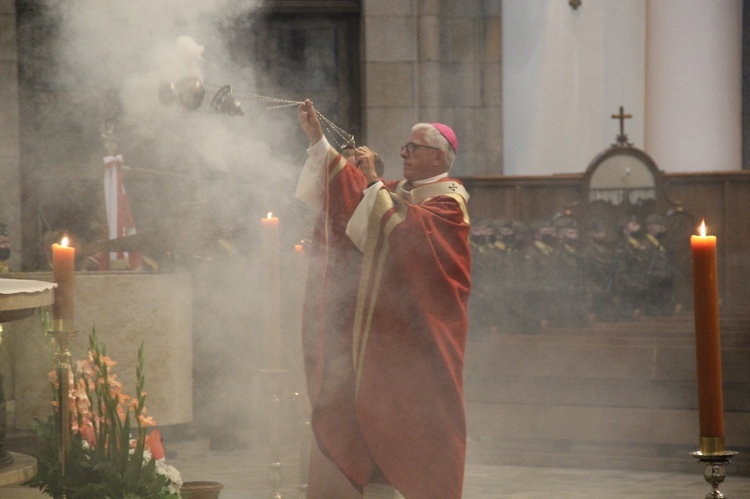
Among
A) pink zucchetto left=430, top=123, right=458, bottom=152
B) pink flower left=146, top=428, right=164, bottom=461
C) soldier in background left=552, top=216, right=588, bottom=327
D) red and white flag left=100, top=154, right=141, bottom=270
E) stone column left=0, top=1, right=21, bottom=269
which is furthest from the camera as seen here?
stone column left=0, top=1, right=21, bottom=269

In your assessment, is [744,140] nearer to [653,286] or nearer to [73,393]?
[653,286]

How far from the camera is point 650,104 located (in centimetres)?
1130

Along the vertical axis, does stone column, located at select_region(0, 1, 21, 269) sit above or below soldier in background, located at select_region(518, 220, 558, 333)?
above

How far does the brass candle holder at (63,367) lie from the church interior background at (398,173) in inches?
37.9

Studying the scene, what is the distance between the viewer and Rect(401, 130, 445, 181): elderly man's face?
3.84 m

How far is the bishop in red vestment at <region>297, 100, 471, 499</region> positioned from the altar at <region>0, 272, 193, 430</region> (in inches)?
43.6

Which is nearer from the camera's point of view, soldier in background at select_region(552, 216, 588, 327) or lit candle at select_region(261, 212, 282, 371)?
lit candle at select_region(261, 212, 282, 371)

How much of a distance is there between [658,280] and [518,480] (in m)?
3.38

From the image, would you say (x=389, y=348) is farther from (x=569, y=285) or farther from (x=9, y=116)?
(x=9, y=116)

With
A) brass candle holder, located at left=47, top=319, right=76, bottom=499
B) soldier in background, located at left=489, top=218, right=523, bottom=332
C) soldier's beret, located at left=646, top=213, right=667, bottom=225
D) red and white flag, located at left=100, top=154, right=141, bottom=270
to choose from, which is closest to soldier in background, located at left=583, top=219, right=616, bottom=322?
soldier in background, located at left=489, top=218, right=523, bottom=332

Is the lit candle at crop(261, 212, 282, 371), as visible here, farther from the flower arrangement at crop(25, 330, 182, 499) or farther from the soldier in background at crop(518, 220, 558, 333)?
the soldier in background at crop(518, 220, 558, 333)

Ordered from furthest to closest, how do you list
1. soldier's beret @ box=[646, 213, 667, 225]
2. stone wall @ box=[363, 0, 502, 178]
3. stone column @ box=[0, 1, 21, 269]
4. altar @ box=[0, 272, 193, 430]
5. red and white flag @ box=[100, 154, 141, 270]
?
stone wall @ box=[363, 0, 502, 178] → stone column @ box=[0, 1, 21, 269] → soldier's beret @ box=[646, 213, 667, 225] → red and white flag @ box=[100, 154, 141, 270] → altar @ box=[0, 272, 193, 430]

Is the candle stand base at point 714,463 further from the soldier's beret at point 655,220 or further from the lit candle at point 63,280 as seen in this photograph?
the soldier's beret at point 655,220

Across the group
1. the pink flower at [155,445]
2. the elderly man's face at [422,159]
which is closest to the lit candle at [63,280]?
the pink flower at [155,445]
